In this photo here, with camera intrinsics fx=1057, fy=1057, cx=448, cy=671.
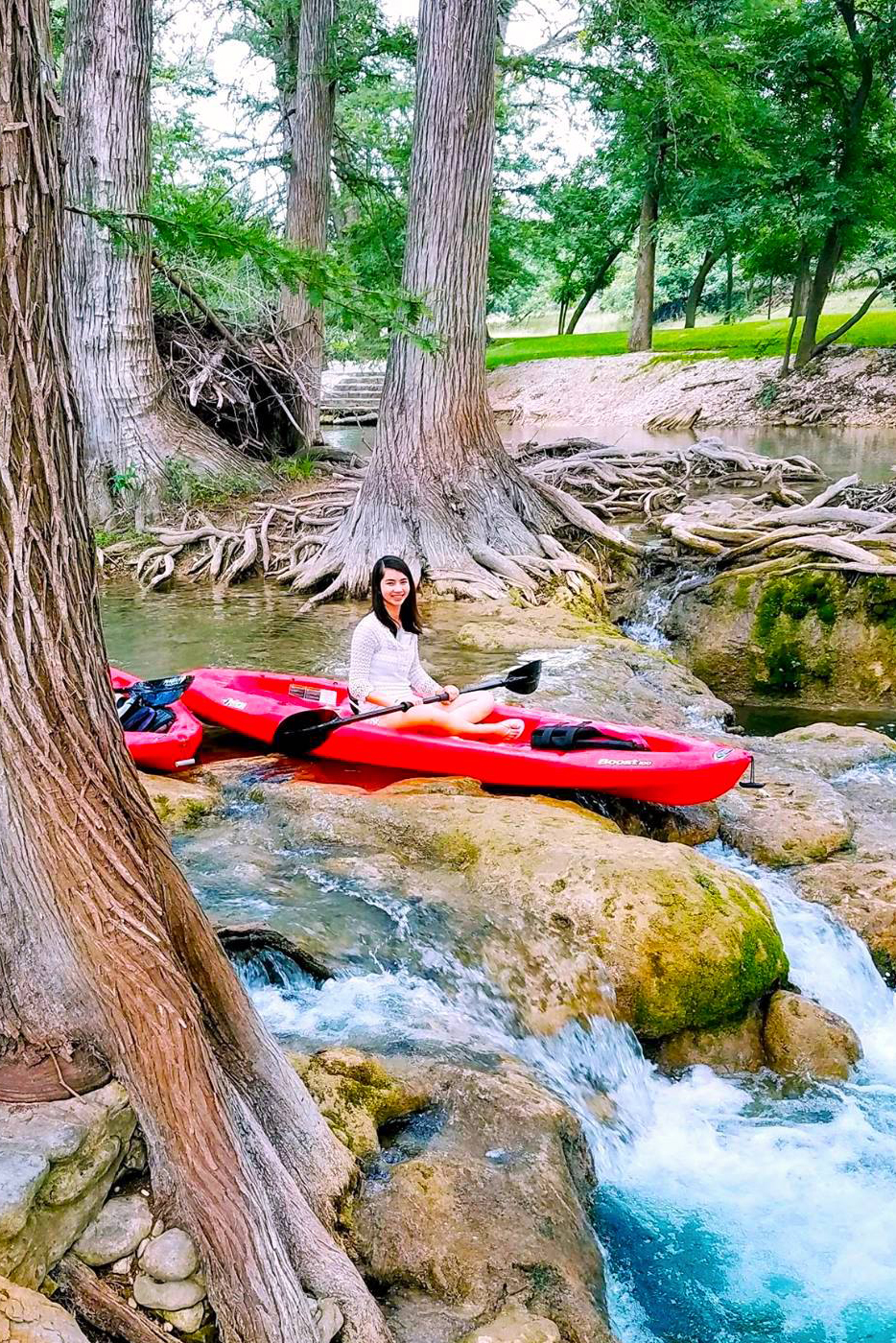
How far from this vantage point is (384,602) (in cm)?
555

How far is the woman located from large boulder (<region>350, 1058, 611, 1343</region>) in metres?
2.54

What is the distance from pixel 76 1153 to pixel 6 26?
1.96 metres

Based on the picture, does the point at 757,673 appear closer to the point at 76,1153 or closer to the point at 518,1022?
the point at 518,1022

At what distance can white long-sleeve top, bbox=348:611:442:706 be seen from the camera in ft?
18.5

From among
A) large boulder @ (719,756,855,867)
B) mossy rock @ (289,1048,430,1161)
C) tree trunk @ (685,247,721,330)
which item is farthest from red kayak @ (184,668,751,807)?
tree trunk @ (685,247,721,330)

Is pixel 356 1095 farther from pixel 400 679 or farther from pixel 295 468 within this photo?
pixel 295 468

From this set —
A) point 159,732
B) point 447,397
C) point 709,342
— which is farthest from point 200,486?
point 709,342

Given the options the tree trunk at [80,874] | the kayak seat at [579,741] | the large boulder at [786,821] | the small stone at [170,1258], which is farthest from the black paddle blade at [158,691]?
the small stone at [170,1258]

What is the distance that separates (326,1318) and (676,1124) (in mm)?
1814

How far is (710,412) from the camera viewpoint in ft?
75.4

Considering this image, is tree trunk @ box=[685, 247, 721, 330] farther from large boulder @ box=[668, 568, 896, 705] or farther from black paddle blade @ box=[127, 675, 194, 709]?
black paddle blade @ box=[127, 675, 194, 709]

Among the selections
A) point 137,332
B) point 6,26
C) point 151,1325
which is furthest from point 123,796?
point 137,332

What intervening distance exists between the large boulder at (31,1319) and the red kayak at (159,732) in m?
3.79

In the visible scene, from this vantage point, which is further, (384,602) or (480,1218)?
(384,602)
